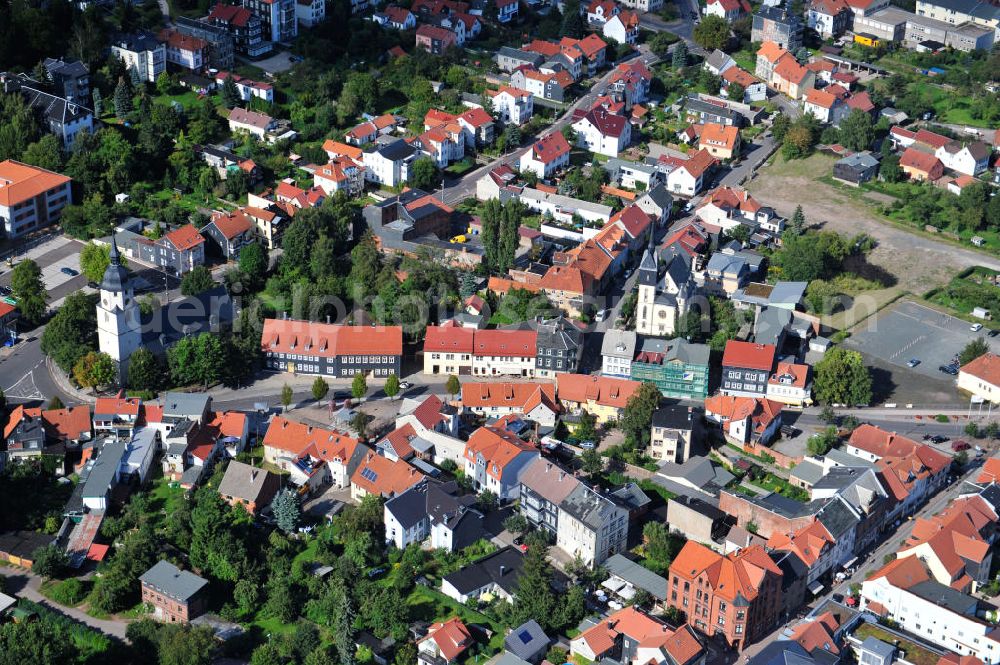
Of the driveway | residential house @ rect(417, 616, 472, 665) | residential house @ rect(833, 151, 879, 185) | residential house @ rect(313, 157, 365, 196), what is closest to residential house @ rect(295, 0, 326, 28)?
residential house @ rect(313, 157, 365, 196)

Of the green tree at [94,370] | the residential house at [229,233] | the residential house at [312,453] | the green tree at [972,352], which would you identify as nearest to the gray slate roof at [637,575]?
the residential house at [312,453]

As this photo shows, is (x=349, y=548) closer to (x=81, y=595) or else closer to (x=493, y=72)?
(x=81, y=595)

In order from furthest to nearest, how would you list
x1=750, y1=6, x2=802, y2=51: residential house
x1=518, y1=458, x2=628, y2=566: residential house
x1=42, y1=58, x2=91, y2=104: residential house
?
x1=750, y1=6, x2=802, y2=51: residential house, x1=42, y1=58, x2=91, y2=104: residential house, x1=518, y1=458, x2=628, y2=566: residential house

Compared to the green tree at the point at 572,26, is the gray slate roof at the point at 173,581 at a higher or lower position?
lower

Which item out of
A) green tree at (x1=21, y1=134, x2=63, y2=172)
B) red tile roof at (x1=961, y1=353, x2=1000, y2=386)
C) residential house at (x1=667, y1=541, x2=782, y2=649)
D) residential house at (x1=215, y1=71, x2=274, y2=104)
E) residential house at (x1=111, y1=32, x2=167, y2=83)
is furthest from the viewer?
residential house at (x1=111, y1=32, x2=167, y2=83)

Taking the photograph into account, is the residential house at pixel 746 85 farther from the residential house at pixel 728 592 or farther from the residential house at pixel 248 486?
the residential house at pixel 728 592

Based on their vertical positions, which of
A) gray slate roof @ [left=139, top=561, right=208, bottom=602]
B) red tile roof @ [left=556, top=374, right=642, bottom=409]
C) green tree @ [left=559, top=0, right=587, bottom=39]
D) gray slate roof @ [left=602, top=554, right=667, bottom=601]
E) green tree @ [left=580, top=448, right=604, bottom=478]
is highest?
green tree @ [left=559, top=0, right=587, bottom=39]

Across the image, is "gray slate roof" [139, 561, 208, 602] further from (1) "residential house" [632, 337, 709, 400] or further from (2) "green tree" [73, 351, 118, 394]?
(1) "residential house" [632, 337, 709, 400]
